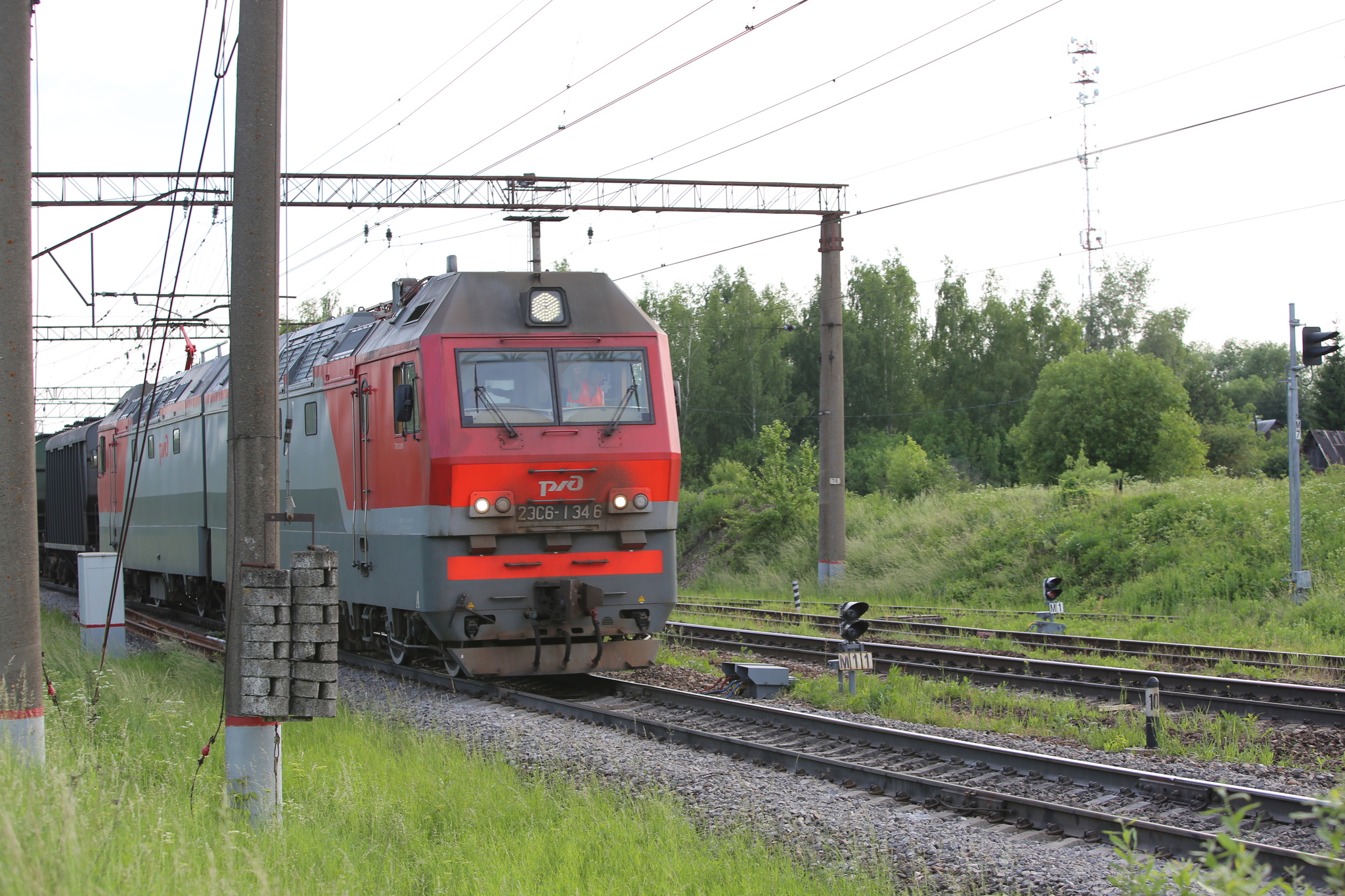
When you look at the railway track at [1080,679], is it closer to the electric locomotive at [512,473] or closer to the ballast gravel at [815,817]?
the electric locomotive at [512,473]

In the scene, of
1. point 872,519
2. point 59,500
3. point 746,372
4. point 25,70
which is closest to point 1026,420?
point 746,372

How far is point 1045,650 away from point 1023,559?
288 inches

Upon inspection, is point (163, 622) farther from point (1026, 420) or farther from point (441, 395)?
point (1026, 420)

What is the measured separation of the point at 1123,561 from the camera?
1909cm

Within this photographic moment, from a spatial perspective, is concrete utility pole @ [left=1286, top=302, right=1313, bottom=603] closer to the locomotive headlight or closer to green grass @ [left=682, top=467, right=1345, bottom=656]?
green grass @ [left=682, top=467, right=1345, bottom=656]

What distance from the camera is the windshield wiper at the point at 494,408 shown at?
10.4 meters

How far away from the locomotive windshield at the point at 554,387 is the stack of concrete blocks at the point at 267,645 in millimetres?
4529

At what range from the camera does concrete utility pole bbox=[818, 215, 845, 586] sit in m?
23.4

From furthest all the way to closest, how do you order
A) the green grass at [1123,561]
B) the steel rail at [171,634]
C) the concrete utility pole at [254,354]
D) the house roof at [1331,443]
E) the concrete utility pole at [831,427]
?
1. the house roof at [1331,443]
2. the concrete utility pole at [831,427]
3. the green grass at [1123,561]
4. the steel rail at [171,634]
5. the concrete utility pole at [254,354]

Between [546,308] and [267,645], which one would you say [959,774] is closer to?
[267,645]

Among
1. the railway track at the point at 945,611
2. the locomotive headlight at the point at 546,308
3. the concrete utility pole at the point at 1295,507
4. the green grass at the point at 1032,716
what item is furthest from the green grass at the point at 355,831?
the concrete utility pole at the point at 1295,507

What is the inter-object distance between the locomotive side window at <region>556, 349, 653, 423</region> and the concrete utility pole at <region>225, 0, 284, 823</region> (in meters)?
4.39

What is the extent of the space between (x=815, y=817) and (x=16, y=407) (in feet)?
16.5

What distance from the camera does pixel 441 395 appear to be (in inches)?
406
